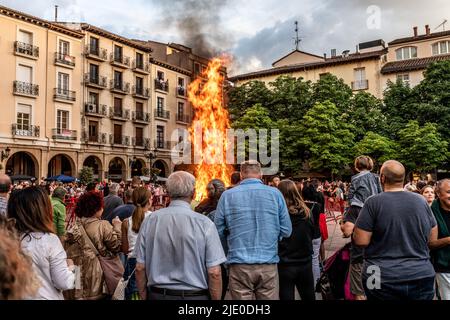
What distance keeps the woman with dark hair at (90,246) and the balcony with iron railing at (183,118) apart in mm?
40878

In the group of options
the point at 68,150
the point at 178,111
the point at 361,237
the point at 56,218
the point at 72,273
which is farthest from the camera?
the point at 178,111

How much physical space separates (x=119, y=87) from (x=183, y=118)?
9.66 meters

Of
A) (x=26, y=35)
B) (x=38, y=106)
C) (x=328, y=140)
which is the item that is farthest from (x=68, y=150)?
(x=328, y=140)

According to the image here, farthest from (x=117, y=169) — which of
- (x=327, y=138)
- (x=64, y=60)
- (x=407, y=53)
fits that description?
(x=407, y=53)

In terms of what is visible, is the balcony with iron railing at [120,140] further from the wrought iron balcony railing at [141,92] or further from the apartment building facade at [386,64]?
the apartment building facade at [386,64]

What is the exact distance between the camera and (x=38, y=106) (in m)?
31.0

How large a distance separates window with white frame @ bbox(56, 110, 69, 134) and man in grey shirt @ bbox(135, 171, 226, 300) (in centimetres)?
3190

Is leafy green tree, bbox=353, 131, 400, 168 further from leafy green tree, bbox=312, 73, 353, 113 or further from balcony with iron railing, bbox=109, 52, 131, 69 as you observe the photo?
balcony with iron railing, bbox=109, 52, 131, 69

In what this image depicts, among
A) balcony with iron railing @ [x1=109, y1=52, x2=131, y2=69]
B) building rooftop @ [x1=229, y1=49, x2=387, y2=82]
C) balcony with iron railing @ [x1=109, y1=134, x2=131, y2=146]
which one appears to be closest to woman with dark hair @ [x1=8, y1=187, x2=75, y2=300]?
balcony with iron railing @ [x1=109, y1=134, x2=131, y2=146]

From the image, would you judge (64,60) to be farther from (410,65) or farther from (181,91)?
(410,65)

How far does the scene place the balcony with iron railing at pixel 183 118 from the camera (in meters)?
45.2
